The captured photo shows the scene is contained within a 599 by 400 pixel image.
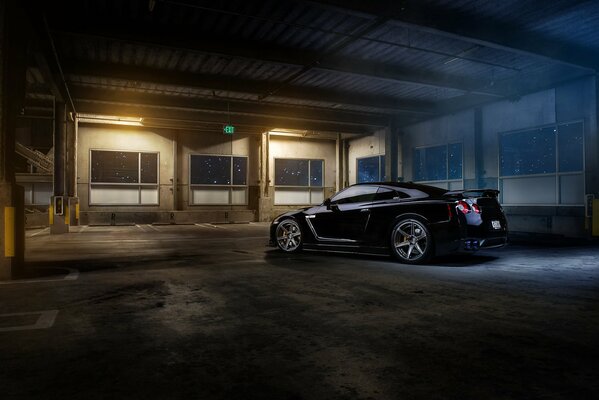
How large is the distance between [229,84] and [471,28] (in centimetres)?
740

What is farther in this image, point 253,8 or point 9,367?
point 253,8

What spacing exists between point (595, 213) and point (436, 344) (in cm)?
1114

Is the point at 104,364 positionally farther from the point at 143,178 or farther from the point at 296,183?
the point at 296,183

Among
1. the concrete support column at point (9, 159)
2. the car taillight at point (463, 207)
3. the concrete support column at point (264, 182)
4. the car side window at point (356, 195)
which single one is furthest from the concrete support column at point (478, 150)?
the concrete support column at point (9, 159)

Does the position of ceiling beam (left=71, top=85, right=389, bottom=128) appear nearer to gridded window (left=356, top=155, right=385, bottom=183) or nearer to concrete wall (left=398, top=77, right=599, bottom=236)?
concrete wall (left=398, top=77, right=599, bottom=236)

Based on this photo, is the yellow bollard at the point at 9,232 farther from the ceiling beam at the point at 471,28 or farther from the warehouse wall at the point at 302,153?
the warehouse wall at the point at 302,153

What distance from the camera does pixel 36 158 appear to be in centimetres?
1916

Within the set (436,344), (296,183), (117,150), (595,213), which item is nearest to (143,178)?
(117,150)

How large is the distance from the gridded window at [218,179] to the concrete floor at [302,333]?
16.1m

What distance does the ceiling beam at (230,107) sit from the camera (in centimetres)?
1491

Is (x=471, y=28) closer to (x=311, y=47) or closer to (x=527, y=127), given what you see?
(x=311, y=47)

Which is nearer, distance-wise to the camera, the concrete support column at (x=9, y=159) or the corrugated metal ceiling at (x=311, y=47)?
the concrete support column at (x=9, y=159)

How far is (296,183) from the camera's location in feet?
82.9

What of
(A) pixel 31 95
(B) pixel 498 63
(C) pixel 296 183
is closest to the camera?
(B) pixel 498 63
